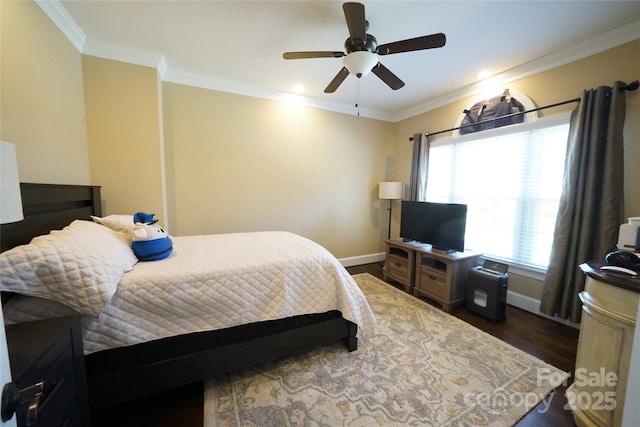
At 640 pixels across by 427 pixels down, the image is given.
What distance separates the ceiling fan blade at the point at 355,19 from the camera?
1.37 metres

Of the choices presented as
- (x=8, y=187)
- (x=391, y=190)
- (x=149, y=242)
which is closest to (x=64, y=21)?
(x=149, y=242)

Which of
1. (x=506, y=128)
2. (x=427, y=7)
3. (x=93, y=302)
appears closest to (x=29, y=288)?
(x=93, y=302)

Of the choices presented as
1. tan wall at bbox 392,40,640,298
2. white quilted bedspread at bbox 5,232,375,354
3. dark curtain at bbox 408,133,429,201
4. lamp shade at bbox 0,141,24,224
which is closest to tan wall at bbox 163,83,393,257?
dark curtain at bbox 408,133,429,201

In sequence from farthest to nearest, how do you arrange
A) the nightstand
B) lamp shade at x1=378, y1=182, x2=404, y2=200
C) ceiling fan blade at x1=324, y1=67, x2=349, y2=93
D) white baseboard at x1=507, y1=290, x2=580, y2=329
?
1. lamp shade at x1=378, y1=182, x2=404, y2=200
2. white baseboard at x1=507, y1=290, x2=580, y2=329
3. ceiling fan blade at x1=324, y1=67, x2=349, y2=93
4. the nightstand

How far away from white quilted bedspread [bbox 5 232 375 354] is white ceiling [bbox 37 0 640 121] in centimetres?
188

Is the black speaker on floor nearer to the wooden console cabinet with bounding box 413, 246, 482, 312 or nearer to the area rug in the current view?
the wooden console cabinet with bounding box 413, 246, 482, 312

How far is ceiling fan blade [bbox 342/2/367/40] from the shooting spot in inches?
54.0

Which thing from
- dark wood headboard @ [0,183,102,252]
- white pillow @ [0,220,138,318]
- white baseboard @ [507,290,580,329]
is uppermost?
dark wood headboard @ [0,183,102,252]

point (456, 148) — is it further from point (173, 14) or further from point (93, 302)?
point (93, 302)

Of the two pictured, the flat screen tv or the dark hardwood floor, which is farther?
the flat screen tv

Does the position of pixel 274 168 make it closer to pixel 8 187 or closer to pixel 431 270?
pixel 431 270

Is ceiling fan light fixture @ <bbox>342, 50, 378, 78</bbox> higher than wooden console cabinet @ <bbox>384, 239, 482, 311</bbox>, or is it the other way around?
ceiling fan light fixture @ <bbox>342, 50, 378, 78</bbox>

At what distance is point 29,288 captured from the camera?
981 mm

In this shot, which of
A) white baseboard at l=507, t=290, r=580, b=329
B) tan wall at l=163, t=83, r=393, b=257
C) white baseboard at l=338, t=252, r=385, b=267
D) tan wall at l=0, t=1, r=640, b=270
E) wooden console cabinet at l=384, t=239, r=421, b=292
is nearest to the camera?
tan wall at l=0, t=1, r=640, b=270
